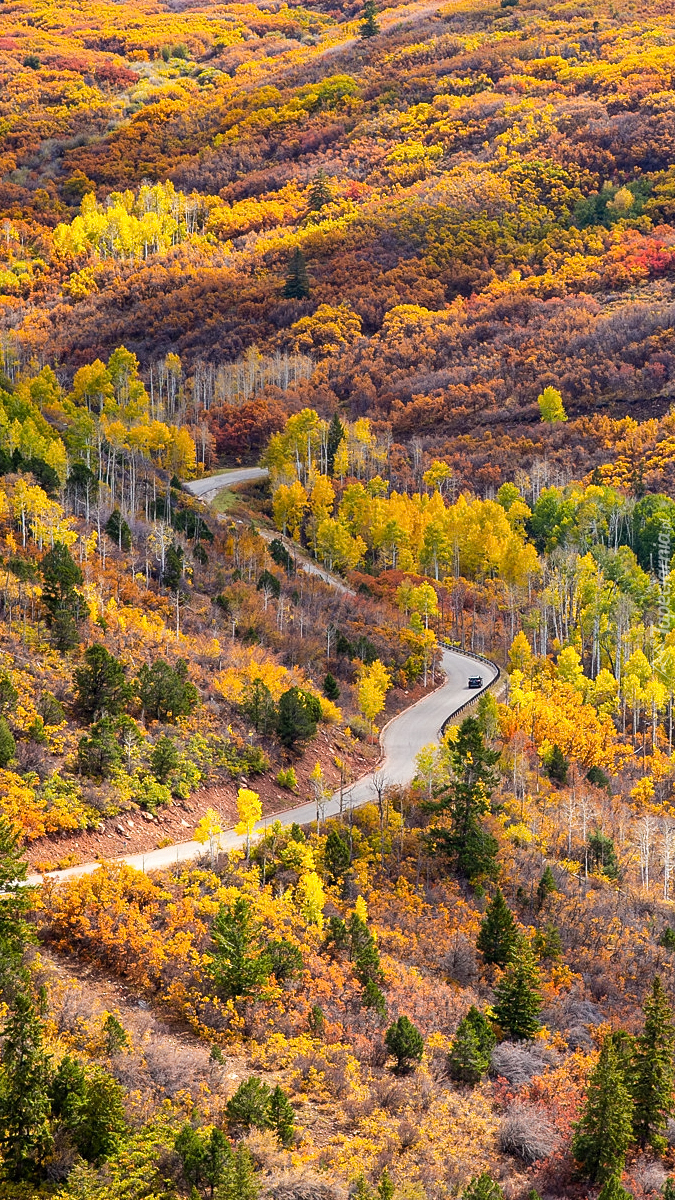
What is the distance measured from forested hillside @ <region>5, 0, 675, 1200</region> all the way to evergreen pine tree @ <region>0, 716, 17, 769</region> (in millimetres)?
60

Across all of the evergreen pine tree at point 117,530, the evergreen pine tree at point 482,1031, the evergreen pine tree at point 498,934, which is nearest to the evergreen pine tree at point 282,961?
the evergreen pine tree at point 482,1031

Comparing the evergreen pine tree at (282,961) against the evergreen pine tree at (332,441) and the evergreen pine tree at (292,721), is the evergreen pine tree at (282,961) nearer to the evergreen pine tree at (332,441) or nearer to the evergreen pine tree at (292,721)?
the evergreen pine tree at (292,721)

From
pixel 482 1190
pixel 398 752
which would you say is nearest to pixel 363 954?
pixel 482 1190

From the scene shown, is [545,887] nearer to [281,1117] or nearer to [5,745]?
[281,1117]

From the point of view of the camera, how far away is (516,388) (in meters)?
115

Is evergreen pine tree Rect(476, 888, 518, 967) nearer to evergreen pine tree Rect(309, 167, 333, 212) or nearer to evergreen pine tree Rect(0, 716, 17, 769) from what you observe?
evergreen pine tree Rect(0, 716, 17, 769)

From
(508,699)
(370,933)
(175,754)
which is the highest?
(175,754)

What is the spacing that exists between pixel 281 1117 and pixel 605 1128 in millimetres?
8000

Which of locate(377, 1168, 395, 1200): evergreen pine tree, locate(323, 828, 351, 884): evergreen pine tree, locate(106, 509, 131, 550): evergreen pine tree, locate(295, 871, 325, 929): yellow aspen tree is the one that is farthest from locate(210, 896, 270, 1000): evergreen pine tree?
locate(106, 509, 131, 550): evergreen pine tree

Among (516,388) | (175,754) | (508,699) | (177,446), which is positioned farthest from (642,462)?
(175,754)

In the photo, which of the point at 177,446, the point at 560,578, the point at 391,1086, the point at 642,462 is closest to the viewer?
the point at 391,1086

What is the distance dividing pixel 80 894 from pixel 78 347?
10183cm

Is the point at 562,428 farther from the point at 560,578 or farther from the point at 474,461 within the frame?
the point at 560,578

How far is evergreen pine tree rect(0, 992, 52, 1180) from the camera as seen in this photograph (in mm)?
19469
